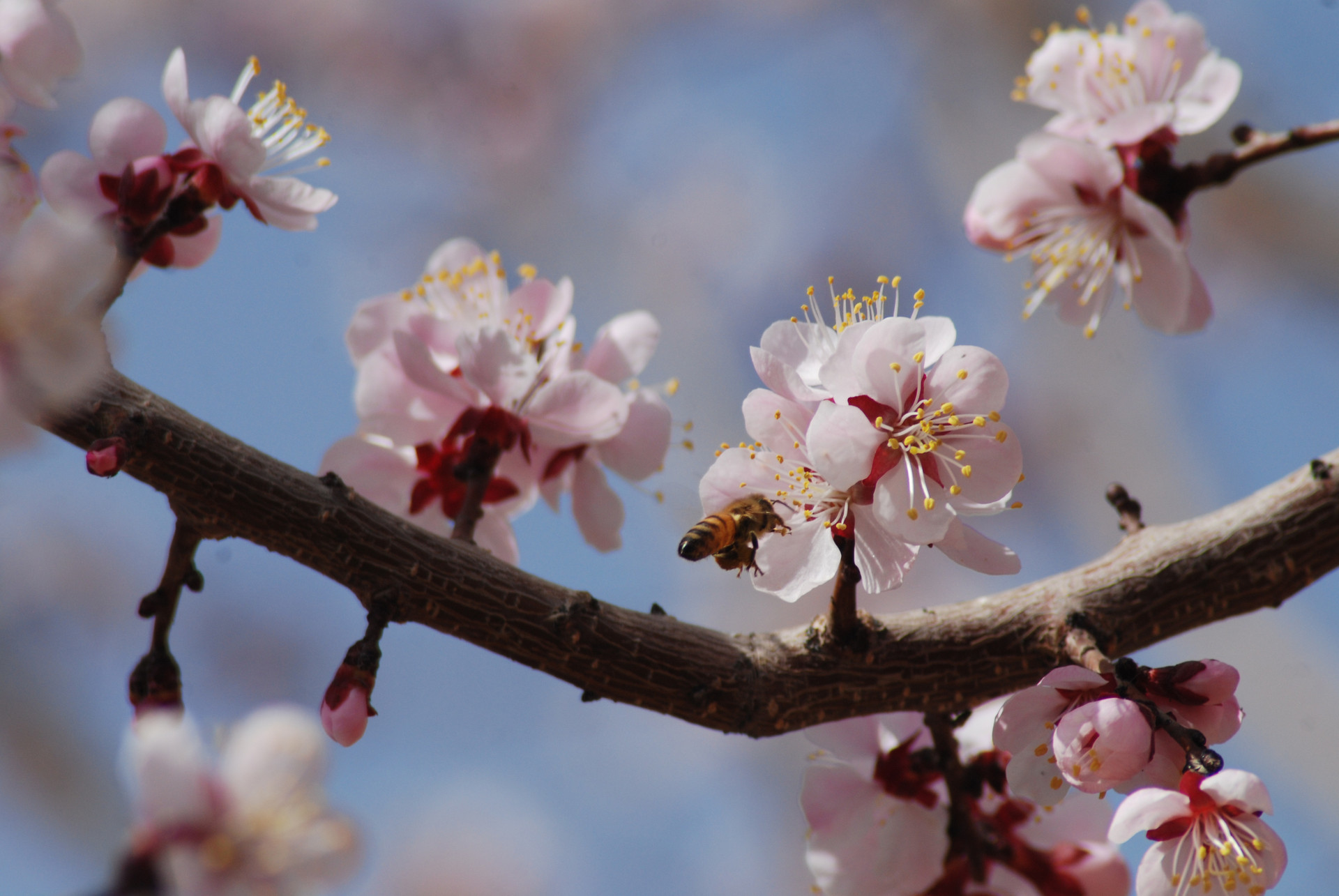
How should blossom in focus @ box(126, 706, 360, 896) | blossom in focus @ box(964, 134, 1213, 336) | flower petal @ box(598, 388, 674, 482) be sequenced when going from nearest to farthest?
blossom in focus @ box(126, 706, 360, 896) → flower petal @ box(598, 388, 674, 482) → blossom in focus @ box(964, 134, 1213, 336)

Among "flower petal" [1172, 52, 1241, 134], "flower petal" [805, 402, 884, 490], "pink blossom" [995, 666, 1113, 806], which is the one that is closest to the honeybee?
"flower petal" [805, 402, 884, 490]

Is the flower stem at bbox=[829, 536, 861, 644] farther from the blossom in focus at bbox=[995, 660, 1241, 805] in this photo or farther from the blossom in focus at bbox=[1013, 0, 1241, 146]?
the blossom in focus at bbox=[1013, 0, 1241, 146]

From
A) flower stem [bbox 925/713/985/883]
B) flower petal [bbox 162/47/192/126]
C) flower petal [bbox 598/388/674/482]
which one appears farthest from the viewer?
flower petal [bbox 598/388/674/482]

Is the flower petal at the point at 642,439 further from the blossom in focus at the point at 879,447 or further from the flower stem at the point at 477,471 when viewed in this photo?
the blossom in focus at the point at 879,447

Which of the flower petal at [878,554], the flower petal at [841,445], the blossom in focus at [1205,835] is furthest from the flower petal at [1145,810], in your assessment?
the flower petal at [841,445]

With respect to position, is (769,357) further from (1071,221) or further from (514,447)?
(1071,221)
